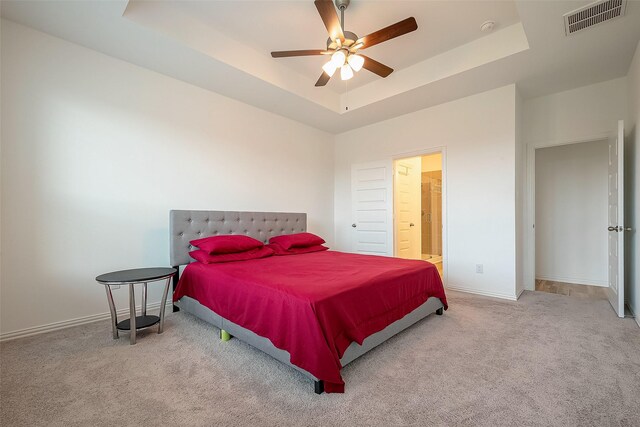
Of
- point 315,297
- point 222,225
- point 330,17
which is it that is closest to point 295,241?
point 222,225

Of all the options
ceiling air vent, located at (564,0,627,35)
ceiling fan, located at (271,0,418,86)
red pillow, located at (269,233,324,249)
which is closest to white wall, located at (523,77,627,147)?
ceiling air vent, located at (564,0,627,35)

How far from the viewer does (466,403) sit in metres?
1.53

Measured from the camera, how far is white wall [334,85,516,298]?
3494mm

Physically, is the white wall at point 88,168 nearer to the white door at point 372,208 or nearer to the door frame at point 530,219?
the white door at point 372,208

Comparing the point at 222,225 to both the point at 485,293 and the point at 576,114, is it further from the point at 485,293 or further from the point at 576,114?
the point at 576,114

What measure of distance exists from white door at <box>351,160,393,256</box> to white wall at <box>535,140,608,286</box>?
8.20 ft

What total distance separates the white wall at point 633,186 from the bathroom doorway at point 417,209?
6.49 ft

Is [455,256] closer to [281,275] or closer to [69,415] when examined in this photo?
[281,275]

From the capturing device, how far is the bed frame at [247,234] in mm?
1917

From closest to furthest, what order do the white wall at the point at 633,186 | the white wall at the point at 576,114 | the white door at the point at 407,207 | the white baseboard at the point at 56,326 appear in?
the white baseboard at the point at 56,326 → the white wall at the point at 633,186 → the white wall at the point at 576,114 → the white door at the point at 407,207

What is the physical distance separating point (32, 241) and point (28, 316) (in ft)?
2.11

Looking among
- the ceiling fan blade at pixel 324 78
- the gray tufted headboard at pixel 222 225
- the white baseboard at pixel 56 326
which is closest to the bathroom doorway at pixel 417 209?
the gray tufted headboard at pixel 222 225

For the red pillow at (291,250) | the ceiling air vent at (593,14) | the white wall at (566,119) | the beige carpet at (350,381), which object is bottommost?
the beige carpet at (350,381)

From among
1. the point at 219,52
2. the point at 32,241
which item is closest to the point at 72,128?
the point at 32,241
